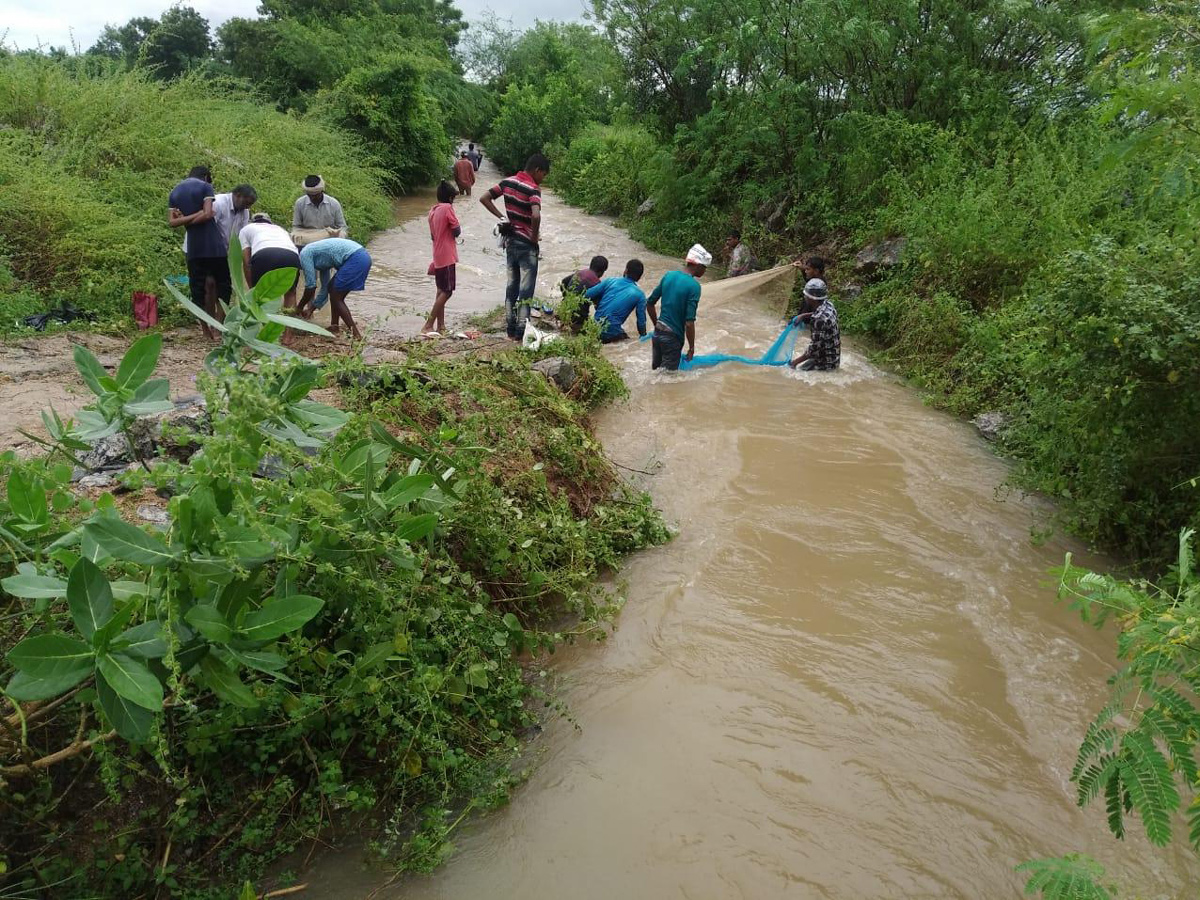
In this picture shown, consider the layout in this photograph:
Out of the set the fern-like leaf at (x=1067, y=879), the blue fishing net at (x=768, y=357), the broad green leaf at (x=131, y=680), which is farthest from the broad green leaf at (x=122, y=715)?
the blue fishing net at (x=768, y=357)

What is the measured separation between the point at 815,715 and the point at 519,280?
544cm

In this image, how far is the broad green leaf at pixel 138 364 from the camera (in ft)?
6.54

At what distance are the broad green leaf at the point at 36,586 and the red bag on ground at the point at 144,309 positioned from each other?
19.4 ft

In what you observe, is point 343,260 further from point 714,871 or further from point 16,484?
point 714,871

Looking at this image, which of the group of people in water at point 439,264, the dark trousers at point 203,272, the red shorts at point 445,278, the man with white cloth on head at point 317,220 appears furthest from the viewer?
the red shorts at point 445,278

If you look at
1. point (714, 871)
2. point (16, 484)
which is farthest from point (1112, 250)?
point (16, 484)

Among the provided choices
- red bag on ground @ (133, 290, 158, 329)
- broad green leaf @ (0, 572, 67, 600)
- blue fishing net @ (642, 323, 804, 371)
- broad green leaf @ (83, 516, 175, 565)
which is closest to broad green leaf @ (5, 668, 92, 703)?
broad green leaf @ (0, 572, 67, 600)

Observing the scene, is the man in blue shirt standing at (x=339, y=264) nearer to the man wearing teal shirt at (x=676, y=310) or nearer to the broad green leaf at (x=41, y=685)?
the man wearing teal shirt at (x=676, y=310)

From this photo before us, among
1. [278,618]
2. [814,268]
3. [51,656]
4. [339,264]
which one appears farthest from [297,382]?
[814,268]

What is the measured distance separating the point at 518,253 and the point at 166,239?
413cm

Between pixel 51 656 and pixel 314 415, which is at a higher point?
pixel 314 415

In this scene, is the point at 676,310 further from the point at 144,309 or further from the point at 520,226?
the point at 144,309

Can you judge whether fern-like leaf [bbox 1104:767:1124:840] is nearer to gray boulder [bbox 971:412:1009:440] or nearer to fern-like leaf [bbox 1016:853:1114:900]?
fern-like leaf [bbox 1016:853:1114:900]

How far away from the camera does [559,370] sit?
611cm
